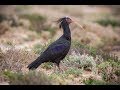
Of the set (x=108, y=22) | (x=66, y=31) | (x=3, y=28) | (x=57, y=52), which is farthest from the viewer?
(x=108, y=22)

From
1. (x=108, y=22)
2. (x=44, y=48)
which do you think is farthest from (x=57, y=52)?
(x=108, y=22)

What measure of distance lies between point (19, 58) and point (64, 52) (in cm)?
165

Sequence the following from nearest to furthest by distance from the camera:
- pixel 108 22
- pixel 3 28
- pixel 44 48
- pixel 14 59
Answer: pixel 14 59 → pixel 44 48 → pixel 3 28 → pixel 108 22

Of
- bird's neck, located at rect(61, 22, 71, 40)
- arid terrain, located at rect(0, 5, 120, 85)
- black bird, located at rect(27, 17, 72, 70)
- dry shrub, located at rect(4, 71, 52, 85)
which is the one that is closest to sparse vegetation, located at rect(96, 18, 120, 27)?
arid terrain, located at rect(0, 5, 120, 85)

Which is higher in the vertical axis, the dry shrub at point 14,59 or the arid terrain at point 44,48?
the dry shrub at point 14,59

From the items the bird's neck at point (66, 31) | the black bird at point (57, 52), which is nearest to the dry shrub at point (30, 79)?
the black bird at point (57, 52)

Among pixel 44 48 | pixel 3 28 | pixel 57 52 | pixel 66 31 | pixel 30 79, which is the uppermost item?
pixel 66 31

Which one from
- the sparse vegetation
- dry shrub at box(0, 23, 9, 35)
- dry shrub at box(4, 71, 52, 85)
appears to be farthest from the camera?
the sparse vegetation

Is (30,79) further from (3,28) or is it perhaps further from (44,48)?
(3,28)

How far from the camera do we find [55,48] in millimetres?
15789

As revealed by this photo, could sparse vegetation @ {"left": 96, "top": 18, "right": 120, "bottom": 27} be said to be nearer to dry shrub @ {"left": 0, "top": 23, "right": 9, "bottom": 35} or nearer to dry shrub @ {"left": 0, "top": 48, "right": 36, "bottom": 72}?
dry shrub @ {"left": 0, "top": 23, "right": 9, "bottom": 35}

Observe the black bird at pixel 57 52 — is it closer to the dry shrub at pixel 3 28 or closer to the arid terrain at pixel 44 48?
the arid terrain at pixel 44 48

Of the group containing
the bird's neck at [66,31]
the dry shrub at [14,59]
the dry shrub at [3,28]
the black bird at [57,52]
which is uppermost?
the bird's neck at [66,31]
